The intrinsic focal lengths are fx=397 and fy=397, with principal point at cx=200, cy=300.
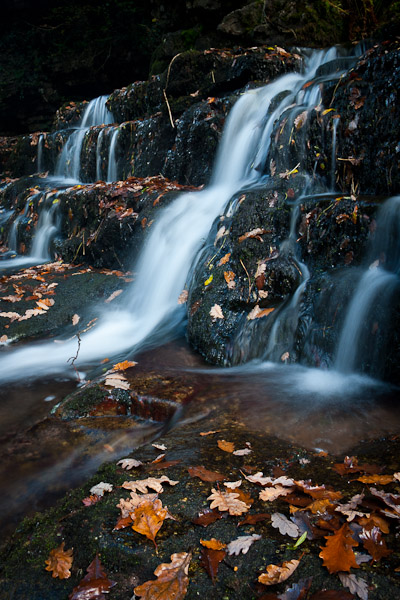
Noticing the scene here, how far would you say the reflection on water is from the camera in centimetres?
263

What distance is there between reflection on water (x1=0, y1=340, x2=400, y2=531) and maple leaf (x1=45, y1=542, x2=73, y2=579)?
800 millimetres

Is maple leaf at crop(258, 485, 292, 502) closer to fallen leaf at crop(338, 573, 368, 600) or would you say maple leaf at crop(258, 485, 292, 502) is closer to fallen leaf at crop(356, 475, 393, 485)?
fallen leaf at crop(356, 475, 393, 485)

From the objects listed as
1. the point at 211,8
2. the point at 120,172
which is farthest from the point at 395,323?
the point at 211,8

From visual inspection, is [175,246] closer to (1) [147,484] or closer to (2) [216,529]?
(1) [147,484]

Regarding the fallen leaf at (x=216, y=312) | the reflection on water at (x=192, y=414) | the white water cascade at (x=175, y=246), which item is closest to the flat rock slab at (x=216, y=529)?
the reflection on water at (x=192, y=414)

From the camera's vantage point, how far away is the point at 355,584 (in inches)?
53.2

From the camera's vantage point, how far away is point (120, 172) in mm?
10703

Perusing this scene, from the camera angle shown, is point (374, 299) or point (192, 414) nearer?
point (192, 414)

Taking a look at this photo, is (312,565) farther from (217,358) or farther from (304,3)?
(304,3)

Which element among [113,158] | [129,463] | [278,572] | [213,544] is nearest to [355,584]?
[278,572]

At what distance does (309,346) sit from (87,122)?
13.5 metres

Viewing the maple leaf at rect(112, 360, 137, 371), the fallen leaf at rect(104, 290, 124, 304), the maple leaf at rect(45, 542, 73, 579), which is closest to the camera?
the maple leaf at rect(45, 542, 73, 579)

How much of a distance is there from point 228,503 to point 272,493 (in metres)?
0.24

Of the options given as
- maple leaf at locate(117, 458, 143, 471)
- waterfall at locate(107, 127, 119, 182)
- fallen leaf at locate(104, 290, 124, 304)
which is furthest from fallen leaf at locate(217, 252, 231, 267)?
waterfall at locate(107, 127, 119, 182)
